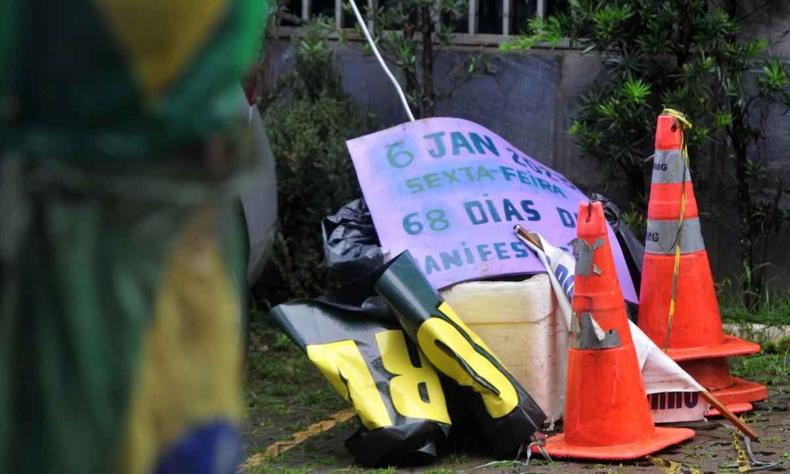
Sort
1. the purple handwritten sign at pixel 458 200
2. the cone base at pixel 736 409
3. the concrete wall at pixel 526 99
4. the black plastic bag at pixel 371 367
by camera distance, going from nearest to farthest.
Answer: the black plastic bag at pixel 371 367 → the purple handwritten sign at pixel 458 200 → the cone base at pixel 736 409 → the concrete wall at pixel 526 99

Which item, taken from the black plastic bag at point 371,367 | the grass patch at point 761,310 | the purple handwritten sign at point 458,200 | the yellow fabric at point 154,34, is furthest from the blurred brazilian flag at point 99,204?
the grass patch at point 761,310

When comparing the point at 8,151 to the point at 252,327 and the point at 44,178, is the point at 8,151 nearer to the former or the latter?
the point at 44,178

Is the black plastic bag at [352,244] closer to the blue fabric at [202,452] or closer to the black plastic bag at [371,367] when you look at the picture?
the black plastic bag at [371,367]

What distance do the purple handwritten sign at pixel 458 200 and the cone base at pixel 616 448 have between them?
0.73 meters

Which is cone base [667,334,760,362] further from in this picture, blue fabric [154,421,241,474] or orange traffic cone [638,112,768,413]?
blue fabric [154,421,241,474]

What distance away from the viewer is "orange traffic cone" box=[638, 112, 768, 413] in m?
5.44

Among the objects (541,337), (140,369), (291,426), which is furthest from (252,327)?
(140,369)

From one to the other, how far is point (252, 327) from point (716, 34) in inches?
115

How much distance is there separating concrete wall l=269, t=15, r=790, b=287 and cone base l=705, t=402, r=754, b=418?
2250 mm

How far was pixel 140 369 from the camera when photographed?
127 centimetres

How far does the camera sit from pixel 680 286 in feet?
17.9

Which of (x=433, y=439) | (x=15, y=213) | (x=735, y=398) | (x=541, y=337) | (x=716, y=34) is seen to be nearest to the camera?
(x=15, y=213)

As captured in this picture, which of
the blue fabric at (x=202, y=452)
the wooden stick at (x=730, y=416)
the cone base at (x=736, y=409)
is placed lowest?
the cone base at (x=736, y=409)

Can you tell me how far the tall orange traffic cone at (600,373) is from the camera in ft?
15.6
